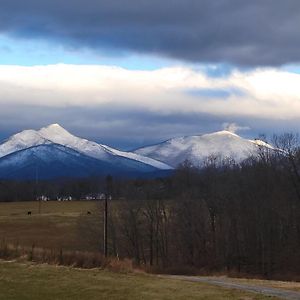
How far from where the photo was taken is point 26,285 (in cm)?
2327

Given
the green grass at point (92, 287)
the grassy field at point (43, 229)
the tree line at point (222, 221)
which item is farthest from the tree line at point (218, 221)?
the green grass at point (92, 287)

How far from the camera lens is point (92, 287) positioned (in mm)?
22891

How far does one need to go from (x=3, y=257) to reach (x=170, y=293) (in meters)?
17.6

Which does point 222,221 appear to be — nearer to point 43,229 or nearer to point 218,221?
point 218,221

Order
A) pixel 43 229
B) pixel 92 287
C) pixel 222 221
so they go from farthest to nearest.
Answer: pixel 43 229
pixel 222 221
pixel 92 287

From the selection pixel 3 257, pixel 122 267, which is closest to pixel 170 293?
pixel 122 267

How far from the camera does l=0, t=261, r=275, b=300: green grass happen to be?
20109 millimetres

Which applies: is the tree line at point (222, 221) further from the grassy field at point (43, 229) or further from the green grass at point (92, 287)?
the green grass at point (92, 287)

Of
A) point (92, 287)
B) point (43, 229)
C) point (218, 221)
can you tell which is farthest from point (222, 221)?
point (92, 287)

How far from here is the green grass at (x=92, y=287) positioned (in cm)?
2011

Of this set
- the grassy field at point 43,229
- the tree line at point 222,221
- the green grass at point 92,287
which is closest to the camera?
the green grass at point 92,287

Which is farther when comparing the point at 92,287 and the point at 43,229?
the point at 43,229

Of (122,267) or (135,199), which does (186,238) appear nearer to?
(135,199)

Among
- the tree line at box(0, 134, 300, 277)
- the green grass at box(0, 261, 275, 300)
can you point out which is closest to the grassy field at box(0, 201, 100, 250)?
the tree line at box(0, 134, 300, 277)
